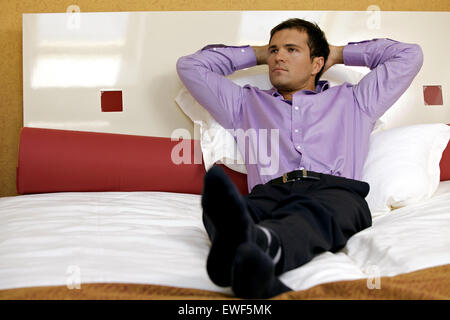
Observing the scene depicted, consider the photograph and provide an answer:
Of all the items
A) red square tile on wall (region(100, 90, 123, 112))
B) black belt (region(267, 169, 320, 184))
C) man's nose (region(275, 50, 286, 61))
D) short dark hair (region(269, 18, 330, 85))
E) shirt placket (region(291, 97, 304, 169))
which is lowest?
black belt (region(267, 169, 320, 184))

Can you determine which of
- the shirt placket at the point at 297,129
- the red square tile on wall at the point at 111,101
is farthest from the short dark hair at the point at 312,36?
the red square tile on wall at the point at 111,101

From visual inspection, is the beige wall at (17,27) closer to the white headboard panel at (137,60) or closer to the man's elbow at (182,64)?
the white headboard panel at (137,60)

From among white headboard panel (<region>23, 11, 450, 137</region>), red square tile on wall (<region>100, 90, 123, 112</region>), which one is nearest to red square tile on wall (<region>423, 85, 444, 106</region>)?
white headboard panel (<region>23, 11, 450, 137</region>)

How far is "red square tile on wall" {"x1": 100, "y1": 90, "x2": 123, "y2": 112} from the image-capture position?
6.45ft

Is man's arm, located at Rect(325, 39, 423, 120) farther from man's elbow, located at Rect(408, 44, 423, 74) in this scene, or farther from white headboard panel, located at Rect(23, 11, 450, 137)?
white headboard panel, located at Rect(23, 11, 450, 137)

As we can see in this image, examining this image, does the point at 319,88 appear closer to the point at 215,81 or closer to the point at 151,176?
the point at 215,81

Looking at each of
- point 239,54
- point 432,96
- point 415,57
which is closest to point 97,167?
point 239,54

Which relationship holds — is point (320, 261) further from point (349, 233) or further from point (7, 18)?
point (7, 18)

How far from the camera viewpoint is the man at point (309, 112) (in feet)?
3.87

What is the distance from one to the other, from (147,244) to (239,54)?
0.88m

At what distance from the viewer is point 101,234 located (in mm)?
1216

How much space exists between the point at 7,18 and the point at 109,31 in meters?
0.42

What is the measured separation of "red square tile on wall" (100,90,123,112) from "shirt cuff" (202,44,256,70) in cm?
35
